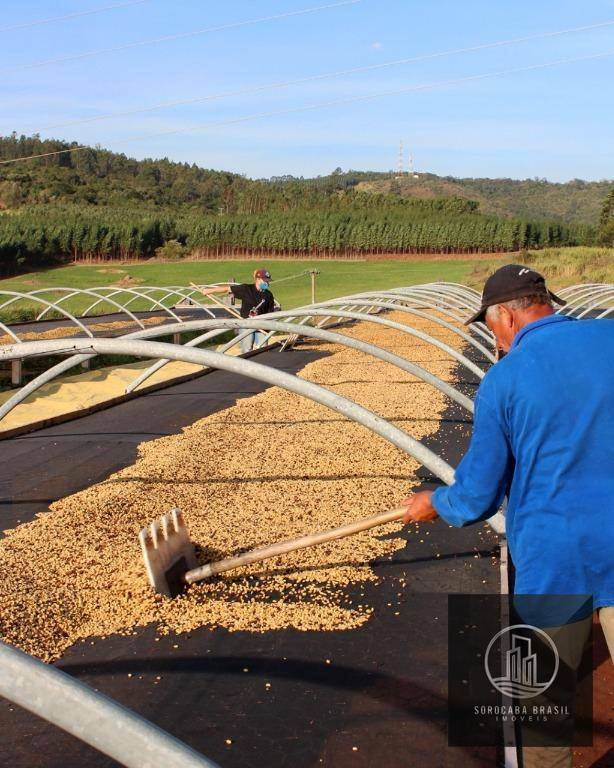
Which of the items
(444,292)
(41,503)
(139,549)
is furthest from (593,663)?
(444,292)

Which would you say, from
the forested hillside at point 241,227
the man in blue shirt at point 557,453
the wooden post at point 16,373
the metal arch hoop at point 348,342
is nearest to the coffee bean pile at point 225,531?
the metal arch hoop at point 348,342

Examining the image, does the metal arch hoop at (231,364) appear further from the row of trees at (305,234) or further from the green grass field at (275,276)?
the row of trees at (305,234)

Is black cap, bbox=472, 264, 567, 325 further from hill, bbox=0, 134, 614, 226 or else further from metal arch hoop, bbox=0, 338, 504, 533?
hill, bbox=0, 134, 614, 226

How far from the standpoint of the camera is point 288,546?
396cm

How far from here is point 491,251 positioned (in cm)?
6322

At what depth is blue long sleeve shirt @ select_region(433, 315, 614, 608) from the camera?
2285mm

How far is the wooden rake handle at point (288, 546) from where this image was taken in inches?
142

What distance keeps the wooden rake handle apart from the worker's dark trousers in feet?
3.32

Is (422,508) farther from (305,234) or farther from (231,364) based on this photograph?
(305,234)

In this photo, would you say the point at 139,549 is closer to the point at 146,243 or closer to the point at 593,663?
the point at 593,663

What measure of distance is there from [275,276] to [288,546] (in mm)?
45789

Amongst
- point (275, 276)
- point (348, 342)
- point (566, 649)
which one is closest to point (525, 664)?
point (566, 649)

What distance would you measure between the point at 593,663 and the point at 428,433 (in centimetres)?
454

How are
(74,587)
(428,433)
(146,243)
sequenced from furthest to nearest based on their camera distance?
1. (146,243)
2. (428,433)
3. (74,587)
